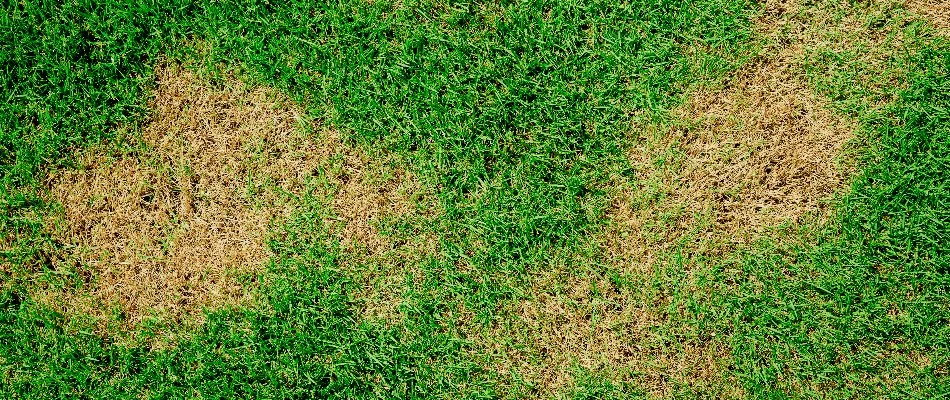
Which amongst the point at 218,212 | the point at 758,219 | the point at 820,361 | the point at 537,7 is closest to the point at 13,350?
the point at 218,212

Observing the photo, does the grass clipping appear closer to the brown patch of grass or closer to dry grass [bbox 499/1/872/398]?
dry grass [bbox 499/1/872/398]

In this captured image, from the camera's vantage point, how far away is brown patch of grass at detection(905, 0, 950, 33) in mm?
2826

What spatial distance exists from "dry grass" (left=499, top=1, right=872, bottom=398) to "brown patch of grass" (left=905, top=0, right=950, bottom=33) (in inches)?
20.7

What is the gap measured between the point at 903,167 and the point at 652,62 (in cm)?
113

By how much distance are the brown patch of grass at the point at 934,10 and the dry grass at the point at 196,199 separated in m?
2.33

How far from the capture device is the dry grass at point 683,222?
109 inches

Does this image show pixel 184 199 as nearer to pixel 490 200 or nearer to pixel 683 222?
pixel 490 200

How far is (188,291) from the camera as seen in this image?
285cm

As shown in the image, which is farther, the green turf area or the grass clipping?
the grass clipping

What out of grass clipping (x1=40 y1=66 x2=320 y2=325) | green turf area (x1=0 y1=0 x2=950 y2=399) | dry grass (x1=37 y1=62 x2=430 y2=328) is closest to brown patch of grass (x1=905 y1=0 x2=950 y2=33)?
green turf area (x1=0 y1=0 x2=950 y2=399)

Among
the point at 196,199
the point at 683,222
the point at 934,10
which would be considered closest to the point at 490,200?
the point at 683,222

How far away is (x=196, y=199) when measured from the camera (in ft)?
9.49

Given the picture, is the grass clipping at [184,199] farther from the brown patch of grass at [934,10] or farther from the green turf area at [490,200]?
the brown patch of grass at [934,10]

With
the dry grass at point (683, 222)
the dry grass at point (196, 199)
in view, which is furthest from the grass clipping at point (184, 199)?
the dry grass at point (683, 222)
